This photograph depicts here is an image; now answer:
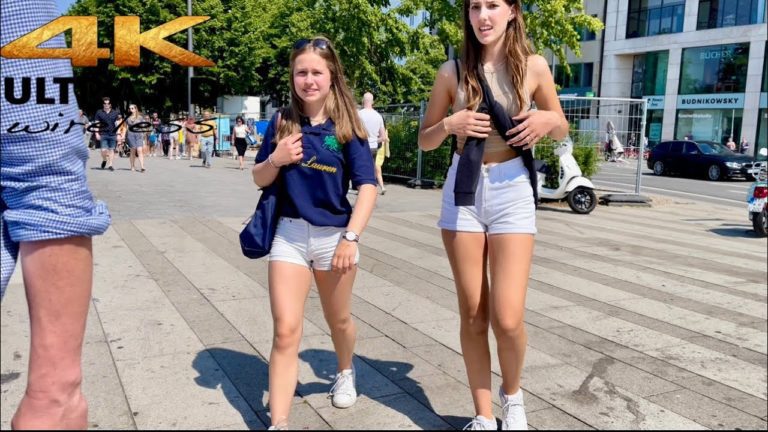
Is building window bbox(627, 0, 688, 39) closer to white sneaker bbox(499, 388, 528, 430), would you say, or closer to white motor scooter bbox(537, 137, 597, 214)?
white motor scooter bbox(537, 137, 597, 214)

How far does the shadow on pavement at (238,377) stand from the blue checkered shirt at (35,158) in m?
1.83

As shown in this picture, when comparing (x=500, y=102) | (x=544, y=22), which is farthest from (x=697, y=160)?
(x=500, y=102)

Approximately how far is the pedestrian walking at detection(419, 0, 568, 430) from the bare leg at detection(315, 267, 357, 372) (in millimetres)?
517

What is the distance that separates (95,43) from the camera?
184 centimetres

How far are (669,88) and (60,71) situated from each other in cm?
4194

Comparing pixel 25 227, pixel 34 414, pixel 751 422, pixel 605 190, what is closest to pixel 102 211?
pixel 25 227

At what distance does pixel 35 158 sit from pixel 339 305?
1908mm

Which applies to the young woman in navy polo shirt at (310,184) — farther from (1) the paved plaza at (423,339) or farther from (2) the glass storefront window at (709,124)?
(2) the glass storefront window at (709,124)

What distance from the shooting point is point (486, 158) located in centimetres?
260

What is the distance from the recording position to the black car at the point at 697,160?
2201 centimetres

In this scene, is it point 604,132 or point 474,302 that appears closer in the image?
point 474,302

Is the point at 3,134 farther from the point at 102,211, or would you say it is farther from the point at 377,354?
the point at 377,354

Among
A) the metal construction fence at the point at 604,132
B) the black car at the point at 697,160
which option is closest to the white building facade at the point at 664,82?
the black car at the point at 697,160

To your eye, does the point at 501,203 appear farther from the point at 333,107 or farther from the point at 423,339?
the point at 423,339
